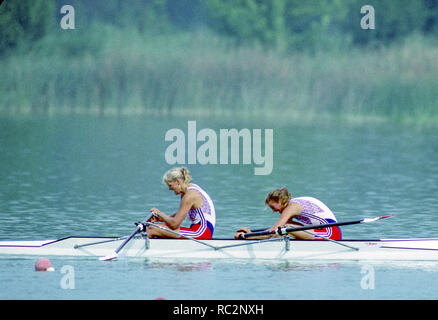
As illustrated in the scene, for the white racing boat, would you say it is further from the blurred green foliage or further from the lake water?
the blurred green foliage

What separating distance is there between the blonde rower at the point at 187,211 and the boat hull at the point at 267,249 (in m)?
0.19

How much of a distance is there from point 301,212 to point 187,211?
1.58 meters

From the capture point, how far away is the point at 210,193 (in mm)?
22422

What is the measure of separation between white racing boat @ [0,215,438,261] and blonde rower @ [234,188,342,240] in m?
0.14

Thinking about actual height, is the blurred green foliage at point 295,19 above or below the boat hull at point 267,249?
above

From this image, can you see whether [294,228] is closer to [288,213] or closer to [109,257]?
[288,213]

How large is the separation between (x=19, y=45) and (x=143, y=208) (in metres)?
22.9

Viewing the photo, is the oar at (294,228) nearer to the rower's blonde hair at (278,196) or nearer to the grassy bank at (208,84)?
the rower's blonde hair at (278,196)

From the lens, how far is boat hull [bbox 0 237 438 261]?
1470 cm

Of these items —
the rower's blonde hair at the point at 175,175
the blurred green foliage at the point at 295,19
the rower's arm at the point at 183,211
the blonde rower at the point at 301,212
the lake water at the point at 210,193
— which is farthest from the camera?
the blurred green foliage at the point at 295,19

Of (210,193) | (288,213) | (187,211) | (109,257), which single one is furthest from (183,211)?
(210,193)

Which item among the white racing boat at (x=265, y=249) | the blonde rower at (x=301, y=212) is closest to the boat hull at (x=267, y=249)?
the white racing boat at (x=265, y=249)

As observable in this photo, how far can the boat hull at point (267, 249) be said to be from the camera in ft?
48.2

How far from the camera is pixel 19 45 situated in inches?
1641
